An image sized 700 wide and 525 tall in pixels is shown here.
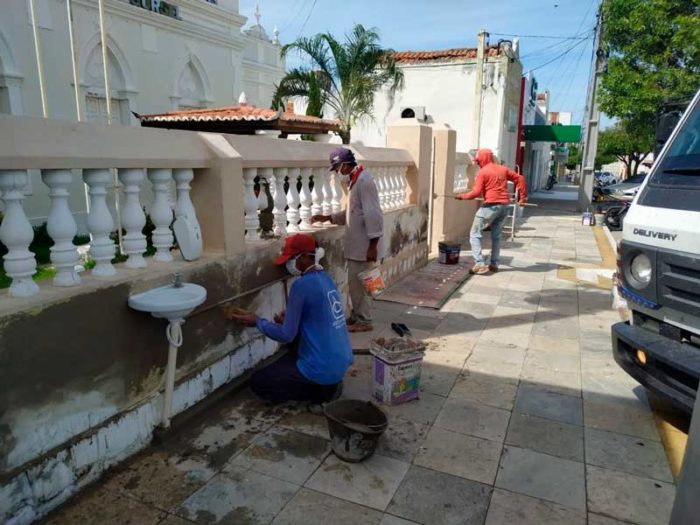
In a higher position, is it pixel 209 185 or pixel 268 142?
pixel 268 142

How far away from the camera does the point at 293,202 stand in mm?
4500

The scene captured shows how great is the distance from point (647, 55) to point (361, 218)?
1407 cm

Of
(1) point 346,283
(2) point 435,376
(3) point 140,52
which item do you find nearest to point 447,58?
(3) point 140,52

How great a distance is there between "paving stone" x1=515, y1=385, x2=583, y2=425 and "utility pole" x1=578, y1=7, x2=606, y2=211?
1578cm

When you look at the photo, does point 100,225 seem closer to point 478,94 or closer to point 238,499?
point 238,499

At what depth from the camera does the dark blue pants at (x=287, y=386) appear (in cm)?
341

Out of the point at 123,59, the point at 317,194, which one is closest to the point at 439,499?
the point at 317,194

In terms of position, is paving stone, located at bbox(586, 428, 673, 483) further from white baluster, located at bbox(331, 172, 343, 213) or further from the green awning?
the green awning

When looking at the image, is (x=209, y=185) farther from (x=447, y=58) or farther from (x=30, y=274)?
(x=447, y=58)

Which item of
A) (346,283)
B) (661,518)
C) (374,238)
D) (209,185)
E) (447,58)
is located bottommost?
(661,518)

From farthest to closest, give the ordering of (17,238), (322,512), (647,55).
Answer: (647,55) → (322,512) → (17,238)

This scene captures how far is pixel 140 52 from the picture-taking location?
421 inches

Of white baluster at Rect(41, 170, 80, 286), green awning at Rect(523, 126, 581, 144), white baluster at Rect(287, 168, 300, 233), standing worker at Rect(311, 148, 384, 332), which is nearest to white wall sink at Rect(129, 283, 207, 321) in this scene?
white baluster at Rect(41, 170, 80, 286)

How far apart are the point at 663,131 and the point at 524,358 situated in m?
2.24
